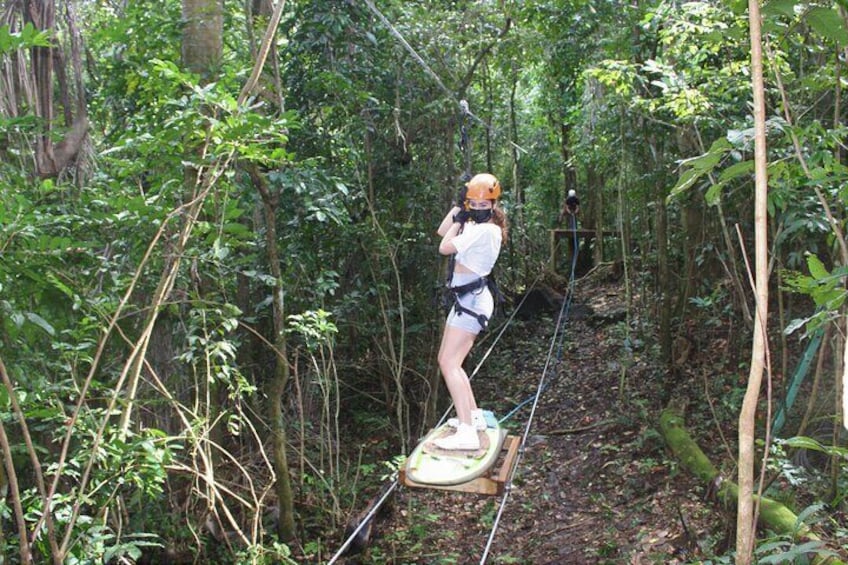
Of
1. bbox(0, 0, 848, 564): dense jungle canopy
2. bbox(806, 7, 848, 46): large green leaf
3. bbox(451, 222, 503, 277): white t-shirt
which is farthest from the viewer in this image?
bbox(451, 222, 503, 277): white t-shirt

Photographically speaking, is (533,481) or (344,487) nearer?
(344,487)

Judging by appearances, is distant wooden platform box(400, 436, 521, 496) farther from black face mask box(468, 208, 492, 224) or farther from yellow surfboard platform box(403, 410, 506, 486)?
black face mask box(468, 208, 492, 224)

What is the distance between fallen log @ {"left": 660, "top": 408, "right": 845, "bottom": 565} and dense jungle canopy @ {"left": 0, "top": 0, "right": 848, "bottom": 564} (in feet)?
0.50

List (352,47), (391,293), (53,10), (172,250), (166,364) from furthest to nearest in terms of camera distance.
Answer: (391,293) < (352,47) < (166,364) < (53,10) < (172,250)

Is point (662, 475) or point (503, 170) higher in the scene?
point (503, 170)

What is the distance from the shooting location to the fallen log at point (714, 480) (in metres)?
3.53

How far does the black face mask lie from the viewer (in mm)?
3848

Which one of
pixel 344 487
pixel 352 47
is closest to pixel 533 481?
pixel 344 487

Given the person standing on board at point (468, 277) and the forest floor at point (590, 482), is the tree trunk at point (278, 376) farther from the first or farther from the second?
the person standing on board at point (468, 277)

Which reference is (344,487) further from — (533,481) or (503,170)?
(503,170)

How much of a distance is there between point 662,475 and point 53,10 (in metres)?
5.19

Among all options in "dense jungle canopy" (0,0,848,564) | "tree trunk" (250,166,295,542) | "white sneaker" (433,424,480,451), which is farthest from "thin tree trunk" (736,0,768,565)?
"tree trunk" (250,166,295,542)

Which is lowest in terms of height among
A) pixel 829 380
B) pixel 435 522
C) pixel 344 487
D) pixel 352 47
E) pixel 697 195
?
pixel 435 522

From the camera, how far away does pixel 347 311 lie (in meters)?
6.47
